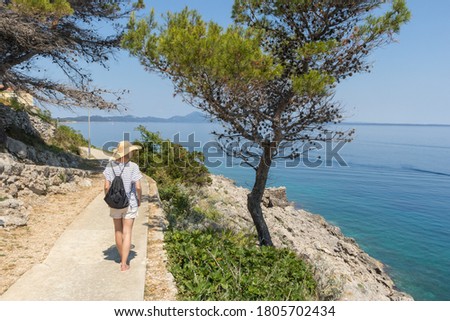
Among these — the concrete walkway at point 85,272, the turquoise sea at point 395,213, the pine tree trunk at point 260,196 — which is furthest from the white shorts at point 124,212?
the turquoise sea at point 395,213

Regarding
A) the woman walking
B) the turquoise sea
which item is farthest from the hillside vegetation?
the turquoise sea

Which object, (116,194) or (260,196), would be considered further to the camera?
(260,196)

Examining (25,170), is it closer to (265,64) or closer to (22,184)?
(22,184)

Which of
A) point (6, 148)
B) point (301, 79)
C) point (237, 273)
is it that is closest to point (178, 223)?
point (237, 273)

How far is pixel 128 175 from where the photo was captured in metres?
5.41

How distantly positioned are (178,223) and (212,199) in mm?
8124

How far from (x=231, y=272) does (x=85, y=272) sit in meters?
2.45

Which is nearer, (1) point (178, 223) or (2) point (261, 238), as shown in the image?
(1) point (178, 223)

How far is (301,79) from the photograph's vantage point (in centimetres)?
791

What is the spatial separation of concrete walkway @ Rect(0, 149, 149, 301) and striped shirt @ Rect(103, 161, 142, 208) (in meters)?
1.20

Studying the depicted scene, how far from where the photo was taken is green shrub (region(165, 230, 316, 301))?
5188 millimetres

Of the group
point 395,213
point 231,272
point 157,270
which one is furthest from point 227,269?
point 395,213

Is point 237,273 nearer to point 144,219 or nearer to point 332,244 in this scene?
point 144,219

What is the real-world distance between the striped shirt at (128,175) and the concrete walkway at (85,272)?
1.20 meters
